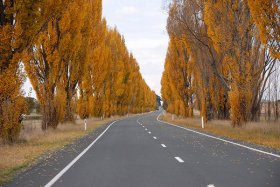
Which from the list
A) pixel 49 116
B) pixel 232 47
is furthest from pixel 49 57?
pixel 232 47

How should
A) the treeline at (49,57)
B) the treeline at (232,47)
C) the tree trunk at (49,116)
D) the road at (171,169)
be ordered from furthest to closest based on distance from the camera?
the tree trunk at (49,116) → the treeline at (232,47) → the treeline at (49,57) → the road at (171,169)

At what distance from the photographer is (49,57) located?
2786 cm

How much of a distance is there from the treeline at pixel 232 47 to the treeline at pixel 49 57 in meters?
8.73

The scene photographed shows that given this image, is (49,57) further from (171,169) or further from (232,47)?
(171,169)

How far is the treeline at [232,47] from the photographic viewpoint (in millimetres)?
21547

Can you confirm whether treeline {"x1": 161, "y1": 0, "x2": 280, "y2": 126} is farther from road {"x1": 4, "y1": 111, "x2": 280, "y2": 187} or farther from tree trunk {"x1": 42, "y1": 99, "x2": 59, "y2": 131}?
tree trunk {"x1": 42, "y1": 99, "x2": 59, "y2": 131}

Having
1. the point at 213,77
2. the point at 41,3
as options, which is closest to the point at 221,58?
the point at 213,77

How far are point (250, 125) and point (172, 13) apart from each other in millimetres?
13689

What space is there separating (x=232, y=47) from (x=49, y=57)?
38.9 ft

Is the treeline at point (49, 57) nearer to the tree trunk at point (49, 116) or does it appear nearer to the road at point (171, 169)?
the tree trunk at point (49, 116)

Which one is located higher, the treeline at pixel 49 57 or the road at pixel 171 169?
the treeline at pixel 49 57

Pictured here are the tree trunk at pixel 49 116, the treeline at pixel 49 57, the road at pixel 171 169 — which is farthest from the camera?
the tree trunk at pixel 49 116

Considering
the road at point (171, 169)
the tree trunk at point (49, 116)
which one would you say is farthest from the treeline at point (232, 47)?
the tree trunk at point (49, 116)

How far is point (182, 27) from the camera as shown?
35.9 meters
